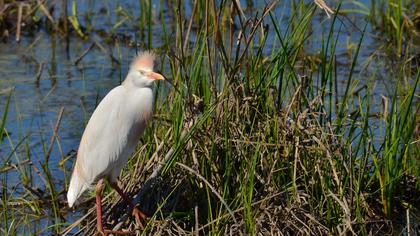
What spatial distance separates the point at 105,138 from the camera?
4684 millimetres

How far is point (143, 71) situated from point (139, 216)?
0.68 metres

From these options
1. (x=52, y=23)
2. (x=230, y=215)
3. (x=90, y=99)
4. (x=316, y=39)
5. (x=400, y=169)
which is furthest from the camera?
(x=52, y=23)

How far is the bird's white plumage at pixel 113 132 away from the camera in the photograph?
4535 mm

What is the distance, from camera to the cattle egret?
4.51m

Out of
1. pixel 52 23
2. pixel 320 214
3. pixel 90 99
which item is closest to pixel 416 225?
pixel 320 214

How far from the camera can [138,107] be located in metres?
4.56

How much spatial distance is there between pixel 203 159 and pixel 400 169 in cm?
99

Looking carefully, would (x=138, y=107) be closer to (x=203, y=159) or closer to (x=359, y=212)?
(x=203, y=159)

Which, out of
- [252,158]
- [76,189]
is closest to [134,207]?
[76,189]

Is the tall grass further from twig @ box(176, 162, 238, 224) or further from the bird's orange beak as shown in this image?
the bird's orange beak

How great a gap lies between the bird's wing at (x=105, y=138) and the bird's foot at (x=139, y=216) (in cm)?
29

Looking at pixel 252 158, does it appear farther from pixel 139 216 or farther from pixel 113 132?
pixel 113 132

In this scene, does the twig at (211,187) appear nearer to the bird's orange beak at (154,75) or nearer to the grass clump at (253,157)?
the grass clump at (253,157)

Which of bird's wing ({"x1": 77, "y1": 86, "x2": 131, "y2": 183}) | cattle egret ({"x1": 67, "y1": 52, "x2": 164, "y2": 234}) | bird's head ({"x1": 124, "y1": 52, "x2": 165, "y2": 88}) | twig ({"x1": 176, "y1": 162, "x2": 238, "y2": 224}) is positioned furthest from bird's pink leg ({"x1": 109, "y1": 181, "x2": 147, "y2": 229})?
bird's head ({"x1": 124, "y1": 52, "x2": 165, "y2": 88})
